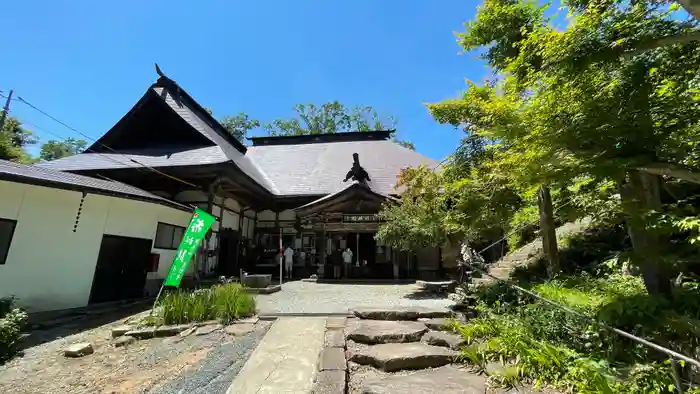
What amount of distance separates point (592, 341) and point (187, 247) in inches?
286

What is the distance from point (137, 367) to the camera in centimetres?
448

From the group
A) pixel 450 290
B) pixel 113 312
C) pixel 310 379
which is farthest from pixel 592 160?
pixel 113 312

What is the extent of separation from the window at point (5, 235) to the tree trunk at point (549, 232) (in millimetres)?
10860

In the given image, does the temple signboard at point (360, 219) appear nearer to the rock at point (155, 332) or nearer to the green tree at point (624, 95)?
the rock at point (155, 332)

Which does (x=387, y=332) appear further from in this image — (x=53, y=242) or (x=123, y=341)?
(x=53, y=242)

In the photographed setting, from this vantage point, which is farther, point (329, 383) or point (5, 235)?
point (5, 235)

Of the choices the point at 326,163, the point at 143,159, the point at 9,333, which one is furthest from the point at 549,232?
the point at 326,163

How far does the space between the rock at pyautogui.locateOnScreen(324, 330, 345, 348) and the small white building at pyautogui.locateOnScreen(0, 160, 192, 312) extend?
20.7 ft

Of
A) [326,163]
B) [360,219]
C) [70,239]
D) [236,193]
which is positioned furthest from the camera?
[326,163]

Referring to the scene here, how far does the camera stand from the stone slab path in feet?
11.5

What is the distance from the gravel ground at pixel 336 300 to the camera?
7247mm

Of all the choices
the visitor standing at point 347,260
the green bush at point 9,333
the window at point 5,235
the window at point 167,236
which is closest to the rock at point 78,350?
the green bush at point 9,333

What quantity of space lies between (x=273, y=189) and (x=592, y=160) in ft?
46.7

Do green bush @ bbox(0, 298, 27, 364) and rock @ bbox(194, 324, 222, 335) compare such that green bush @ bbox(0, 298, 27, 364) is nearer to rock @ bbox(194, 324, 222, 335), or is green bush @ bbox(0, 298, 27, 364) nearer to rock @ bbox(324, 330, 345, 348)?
rock @ bbox(194, 324, 222, 335)
